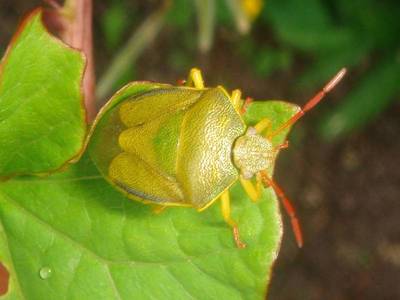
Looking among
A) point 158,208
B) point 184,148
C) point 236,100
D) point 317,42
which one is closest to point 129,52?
point 317,42

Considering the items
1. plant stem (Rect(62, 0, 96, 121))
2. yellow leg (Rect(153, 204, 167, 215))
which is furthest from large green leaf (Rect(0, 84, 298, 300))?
plant stem (Rect(62, 0, 96, 121))

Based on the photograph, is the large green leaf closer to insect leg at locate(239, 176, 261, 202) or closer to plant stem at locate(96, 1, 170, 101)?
insect leg at locate(239, 176, 261, 202)

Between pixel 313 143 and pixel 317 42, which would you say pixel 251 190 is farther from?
pixel 313 143

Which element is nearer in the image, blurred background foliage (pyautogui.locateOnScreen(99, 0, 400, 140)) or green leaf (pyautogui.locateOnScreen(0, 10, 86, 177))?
green leaf (pyautogui.locateOnScreen(0, 10, 86, 177))

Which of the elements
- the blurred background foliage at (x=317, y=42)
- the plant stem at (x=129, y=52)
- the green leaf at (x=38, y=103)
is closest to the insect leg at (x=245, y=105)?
the green leaf at (x=38, y=103)

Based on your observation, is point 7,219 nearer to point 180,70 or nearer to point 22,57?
point 22,57

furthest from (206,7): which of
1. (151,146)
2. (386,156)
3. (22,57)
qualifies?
(386,156)

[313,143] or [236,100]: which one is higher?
[236,100]
